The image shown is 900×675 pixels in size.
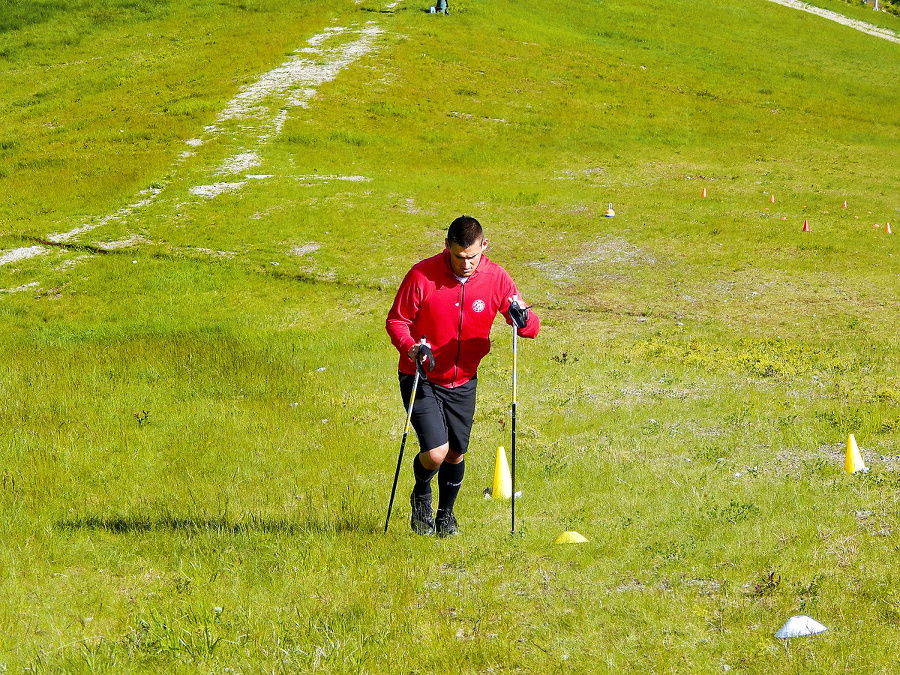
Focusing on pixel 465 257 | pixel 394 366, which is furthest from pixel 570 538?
pixel 394 366

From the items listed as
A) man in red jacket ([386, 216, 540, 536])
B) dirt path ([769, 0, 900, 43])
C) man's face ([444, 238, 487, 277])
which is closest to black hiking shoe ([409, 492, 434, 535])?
man in red jacket ([386, 216, 540, 536])

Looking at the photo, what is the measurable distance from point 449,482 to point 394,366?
24.7 ft

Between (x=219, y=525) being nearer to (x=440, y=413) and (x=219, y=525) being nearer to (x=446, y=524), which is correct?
(x=446, y=524)

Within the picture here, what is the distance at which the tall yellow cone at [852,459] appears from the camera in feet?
30.9

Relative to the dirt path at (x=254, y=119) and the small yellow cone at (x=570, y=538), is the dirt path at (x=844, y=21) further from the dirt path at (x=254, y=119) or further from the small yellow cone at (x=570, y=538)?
the small yellow cone at (x=570, y=538)

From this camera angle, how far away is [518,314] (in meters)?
7.87

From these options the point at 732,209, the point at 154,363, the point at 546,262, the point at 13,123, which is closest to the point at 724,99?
the point at 732,209

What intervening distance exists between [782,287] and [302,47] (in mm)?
33643

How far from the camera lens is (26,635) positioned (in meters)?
6.21

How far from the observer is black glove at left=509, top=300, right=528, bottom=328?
25.8 ft

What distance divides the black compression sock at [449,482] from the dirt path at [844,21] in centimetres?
7674

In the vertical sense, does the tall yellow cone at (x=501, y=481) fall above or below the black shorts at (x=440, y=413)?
below

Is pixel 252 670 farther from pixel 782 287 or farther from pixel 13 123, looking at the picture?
pixel 13 123

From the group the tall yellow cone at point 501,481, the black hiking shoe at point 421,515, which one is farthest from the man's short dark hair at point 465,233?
the tall yellow cone at point 501,481
